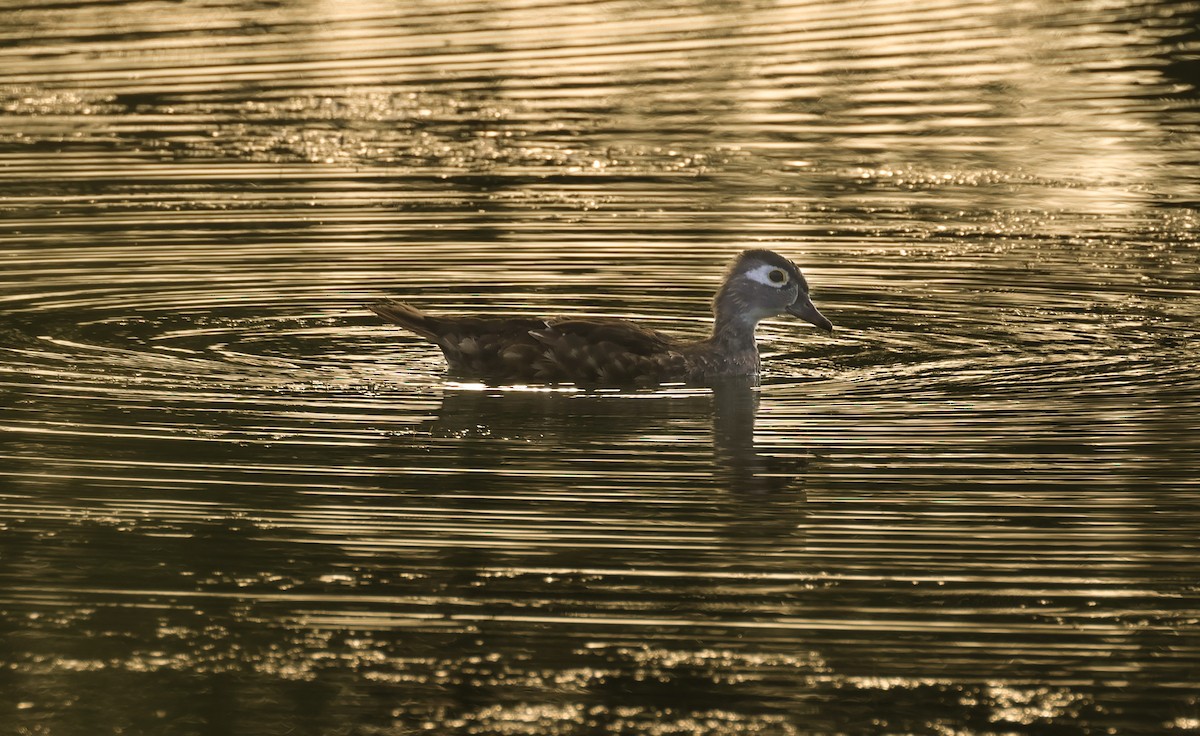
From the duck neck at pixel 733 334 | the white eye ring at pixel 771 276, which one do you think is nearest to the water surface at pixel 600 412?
the duck neck at pixel 733 334

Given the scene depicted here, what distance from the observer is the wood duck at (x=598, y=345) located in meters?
13.5

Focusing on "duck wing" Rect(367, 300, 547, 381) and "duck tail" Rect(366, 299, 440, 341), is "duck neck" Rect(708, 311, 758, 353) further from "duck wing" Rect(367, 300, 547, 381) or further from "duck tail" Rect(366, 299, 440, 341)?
"duck tail" Rect(366, 299, 440, 341)

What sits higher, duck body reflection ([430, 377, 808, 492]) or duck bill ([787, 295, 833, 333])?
duck bill ([787, 295, 833, 333])

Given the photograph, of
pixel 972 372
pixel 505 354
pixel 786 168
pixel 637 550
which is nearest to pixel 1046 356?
pixel 972 372

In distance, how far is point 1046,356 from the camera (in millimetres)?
14016

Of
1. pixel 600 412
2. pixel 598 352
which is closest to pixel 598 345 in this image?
pixel 598 352

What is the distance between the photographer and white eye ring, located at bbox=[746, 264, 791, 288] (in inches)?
563

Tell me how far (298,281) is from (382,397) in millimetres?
3786

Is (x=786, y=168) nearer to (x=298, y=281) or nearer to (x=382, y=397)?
(x=298, y=281)

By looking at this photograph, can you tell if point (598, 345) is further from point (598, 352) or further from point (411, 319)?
point (411, 319)

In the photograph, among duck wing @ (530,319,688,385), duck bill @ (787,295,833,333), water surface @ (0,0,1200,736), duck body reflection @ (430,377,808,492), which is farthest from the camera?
duck bill @ (787,295,833,333)

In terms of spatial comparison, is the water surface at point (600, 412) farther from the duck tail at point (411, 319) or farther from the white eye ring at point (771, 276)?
the white eye ring at point (771, 276)

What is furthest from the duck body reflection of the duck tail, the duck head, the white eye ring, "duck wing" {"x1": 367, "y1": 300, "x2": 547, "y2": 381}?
the white eye ring

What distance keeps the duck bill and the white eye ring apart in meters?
0.15
